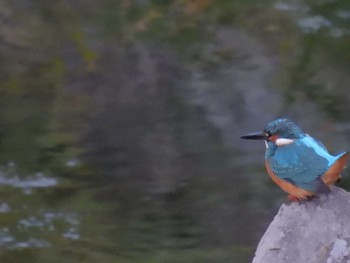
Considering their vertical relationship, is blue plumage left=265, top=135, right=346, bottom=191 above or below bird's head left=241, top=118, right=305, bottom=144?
below

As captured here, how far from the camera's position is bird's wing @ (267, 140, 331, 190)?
208 centimetres

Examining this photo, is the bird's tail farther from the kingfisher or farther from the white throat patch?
the white throat patch

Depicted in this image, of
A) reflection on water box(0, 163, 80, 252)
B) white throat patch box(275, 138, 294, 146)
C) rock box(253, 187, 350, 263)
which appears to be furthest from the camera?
reflection on water box(0, 163, 80, 252)

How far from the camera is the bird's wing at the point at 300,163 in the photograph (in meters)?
2.08

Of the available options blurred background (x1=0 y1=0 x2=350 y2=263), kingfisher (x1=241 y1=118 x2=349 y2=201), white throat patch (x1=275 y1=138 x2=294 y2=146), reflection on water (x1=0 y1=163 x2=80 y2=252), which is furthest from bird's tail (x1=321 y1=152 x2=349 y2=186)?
reflection on water (x1=0 y1=163 x2=80 y2=252)

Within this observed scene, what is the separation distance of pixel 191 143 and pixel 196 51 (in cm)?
75

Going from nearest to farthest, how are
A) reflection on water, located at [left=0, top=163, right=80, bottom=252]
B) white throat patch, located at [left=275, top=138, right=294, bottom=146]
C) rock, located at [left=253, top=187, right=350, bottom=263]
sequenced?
rock, located at [left=253, top=187, right=350, bottom=263] < white throat patch, located at [left=275, top=138, right=294, bottom=146] < reflection on water, located at [left=0, top=163, right=80, bottom=252]

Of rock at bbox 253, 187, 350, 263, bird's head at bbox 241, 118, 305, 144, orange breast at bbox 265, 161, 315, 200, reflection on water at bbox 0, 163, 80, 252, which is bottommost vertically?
reflection on water at bbox 0, 163, 80, 252

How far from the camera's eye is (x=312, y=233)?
2051 mm

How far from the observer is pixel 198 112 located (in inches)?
183

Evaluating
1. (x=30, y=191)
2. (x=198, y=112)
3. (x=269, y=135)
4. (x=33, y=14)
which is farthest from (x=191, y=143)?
(x=269, y=135)

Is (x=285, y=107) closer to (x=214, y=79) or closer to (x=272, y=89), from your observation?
(x=272, y=89)

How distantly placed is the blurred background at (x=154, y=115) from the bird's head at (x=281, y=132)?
1.53 metres

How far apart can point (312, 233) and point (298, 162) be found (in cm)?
19
